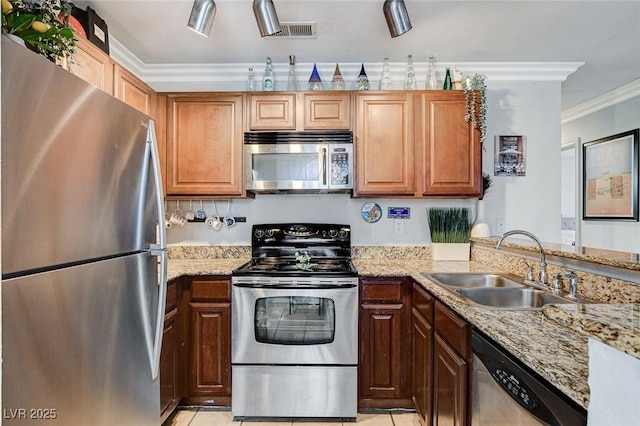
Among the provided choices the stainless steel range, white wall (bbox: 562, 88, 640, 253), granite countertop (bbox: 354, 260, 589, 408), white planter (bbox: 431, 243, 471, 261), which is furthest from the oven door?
white wall (bbox: 562, 88, 640, 253)

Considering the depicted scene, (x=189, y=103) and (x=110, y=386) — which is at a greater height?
(x=189, y=103)

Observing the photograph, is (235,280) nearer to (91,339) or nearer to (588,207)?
(91,339)

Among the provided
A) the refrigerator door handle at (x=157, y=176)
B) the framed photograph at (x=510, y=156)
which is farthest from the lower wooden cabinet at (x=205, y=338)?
the framed photograph at (x=510, y=156)

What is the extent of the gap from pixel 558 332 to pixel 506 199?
1971mm

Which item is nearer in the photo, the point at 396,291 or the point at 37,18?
the point at 37,18

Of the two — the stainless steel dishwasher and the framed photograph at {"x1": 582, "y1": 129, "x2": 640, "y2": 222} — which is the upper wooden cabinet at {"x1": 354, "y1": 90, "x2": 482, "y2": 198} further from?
the framed photograph at {"x1": 582, "y1": 129, "x2": 640, "y2": 222}

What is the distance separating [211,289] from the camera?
221cm

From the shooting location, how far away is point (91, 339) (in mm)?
1044

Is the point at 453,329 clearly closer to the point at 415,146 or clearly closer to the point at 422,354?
the point at 422,354

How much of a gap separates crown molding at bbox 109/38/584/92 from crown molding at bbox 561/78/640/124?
0.93m

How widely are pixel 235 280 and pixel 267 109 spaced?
1.27m

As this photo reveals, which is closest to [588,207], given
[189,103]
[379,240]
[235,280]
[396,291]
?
[379,240]

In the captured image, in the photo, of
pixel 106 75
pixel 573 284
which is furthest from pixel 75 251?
pixel 573 284

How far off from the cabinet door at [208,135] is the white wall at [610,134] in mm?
3640
